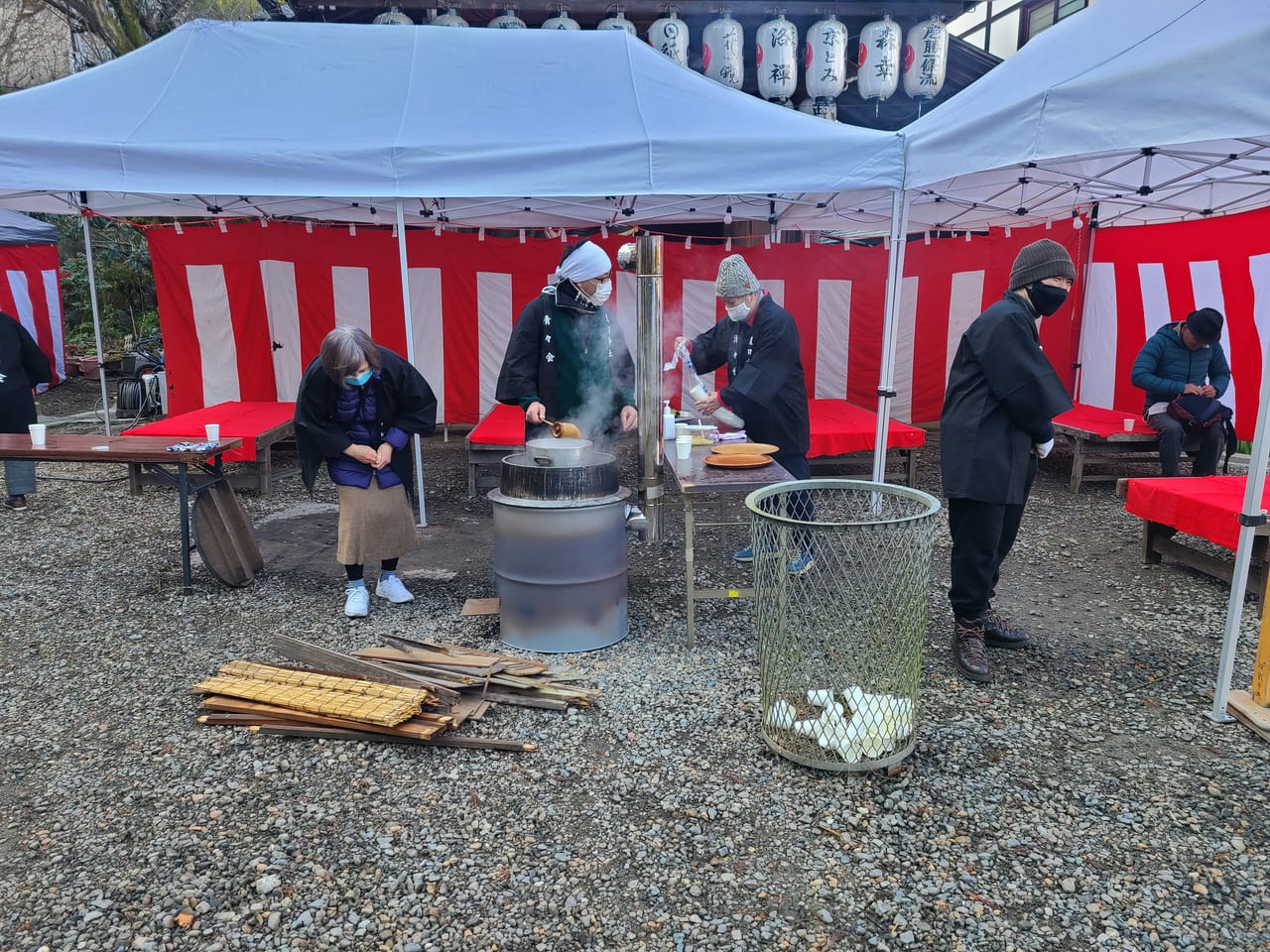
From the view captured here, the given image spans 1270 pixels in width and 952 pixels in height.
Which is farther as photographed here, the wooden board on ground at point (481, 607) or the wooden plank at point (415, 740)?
the wooden board on ground at point (481, 607)

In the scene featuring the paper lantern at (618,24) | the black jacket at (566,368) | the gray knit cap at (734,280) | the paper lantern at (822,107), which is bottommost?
the black jacket at (566,368)

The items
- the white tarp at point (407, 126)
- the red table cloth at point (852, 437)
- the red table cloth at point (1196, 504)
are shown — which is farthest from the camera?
the red table cloth at point (852, 437)

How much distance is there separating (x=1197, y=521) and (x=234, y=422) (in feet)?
24.7

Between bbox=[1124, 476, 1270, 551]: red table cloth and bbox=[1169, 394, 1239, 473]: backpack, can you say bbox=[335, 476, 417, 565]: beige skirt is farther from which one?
bbox=[1169, 394, 1239, 473]: backpack

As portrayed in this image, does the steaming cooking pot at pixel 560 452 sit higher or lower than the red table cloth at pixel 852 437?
higher

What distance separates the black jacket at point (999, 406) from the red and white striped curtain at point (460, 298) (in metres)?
5.14

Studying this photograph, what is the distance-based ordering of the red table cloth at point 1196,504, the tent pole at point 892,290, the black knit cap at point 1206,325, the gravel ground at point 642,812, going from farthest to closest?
the black knit cap at point 1206,325, the tent pole at point 892,290, the red table cloth at point 1196,504, the gravel ground at point 642,812

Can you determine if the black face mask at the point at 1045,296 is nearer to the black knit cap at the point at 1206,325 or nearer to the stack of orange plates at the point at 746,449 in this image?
the stack of orange plates at the point at 746,449

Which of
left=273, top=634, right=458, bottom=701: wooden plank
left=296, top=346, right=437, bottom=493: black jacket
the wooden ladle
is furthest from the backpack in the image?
left=273, top=634, right=458, bottom=701: wooden plank

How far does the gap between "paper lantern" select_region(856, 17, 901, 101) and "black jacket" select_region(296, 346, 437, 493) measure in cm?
783

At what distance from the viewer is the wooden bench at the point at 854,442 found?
7312 millimetres

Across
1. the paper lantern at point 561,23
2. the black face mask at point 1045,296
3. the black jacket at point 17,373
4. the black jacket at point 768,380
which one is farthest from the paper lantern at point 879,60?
the black jacket at point 17,373

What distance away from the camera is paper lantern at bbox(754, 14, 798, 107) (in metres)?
9.54

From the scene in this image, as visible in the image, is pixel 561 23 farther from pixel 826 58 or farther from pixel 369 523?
pixel 369 523
